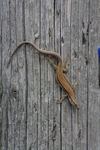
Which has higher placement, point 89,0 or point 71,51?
point 89,0

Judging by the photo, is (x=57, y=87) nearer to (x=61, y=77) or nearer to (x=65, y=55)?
(x=61, y=77)

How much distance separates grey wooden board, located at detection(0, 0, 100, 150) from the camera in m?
2.69

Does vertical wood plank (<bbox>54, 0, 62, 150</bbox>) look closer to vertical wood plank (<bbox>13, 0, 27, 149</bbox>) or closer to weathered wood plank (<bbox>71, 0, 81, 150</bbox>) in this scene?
weathered wood plank (<bbox>71, 0, 81, 150</bbox>)

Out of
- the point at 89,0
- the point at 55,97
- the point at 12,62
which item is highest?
the point at 89,0

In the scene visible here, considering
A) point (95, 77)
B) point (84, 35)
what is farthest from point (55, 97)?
point (84, 35)

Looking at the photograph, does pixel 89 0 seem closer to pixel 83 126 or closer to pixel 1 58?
pixel 1 58

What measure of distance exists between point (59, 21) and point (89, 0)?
1.36 ft

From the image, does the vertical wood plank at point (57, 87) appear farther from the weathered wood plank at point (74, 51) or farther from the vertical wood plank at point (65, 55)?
the weathered wood plank at point (74, 51)

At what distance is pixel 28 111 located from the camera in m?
2.76

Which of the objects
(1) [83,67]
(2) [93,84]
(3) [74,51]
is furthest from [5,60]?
(2) [93,84]

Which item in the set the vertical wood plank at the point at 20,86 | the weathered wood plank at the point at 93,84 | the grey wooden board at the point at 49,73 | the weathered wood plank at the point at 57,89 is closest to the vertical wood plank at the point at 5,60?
the grey wooden board at the point at 49,73

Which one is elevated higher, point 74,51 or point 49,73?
point 74,51

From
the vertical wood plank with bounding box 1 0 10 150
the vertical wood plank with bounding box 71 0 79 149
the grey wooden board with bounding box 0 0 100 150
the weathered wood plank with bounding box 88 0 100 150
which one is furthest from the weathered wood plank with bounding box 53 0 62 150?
the vertical wood plank with bounding box 1 0 10 150

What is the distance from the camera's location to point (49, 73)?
2713 mm
